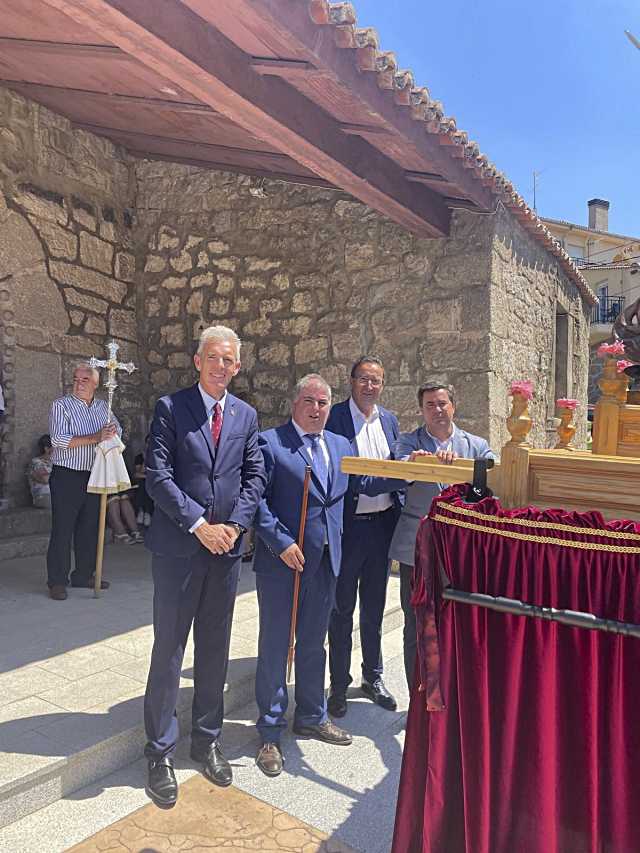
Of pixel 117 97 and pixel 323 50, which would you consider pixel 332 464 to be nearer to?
pixel 323 50

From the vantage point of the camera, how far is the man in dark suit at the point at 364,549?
3.36 meters

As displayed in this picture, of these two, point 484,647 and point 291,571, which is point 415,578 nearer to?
point 484,647

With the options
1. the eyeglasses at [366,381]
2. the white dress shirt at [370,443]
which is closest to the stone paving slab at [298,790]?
the white dress shirt at [370,443]

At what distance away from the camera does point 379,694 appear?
136 inches

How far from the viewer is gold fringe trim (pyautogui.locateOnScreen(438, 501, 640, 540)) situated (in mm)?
1572

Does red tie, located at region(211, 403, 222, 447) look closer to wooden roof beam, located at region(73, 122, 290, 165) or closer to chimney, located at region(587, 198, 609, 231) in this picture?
wooden roof beam, located at region(73, 122, 290, 165)

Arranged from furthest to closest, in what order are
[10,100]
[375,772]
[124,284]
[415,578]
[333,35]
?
[124,284] < [10,100] < [333,35] < [375,772] < [415,578]

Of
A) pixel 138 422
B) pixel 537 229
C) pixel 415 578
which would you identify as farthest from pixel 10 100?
pixel 415 578

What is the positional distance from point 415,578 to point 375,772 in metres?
1.39

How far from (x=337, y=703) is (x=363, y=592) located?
1.85ft

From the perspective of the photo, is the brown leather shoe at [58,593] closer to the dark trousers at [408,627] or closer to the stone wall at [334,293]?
the dark trousers at [408,627]

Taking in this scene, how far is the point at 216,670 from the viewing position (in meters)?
2.78

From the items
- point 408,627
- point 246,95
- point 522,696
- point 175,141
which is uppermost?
point 175,141

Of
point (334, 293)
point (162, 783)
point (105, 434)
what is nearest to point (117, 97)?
point (334, 293)
